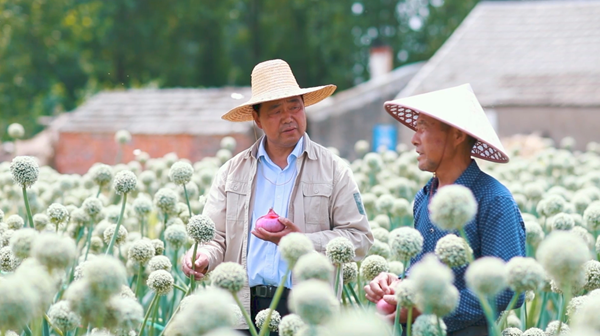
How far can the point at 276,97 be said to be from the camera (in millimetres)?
3492

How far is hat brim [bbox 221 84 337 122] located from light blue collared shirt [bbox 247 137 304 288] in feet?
0.70

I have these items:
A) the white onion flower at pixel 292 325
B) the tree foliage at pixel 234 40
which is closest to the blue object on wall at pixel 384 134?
the tree foliage at pixel 234 40

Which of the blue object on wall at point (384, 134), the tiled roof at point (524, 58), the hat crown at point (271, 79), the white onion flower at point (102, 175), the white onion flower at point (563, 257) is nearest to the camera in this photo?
the white onion flower at point (563, 257)

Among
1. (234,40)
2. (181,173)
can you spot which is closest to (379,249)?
(181,173)

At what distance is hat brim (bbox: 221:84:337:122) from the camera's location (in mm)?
3518

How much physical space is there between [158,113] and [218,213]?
9.90m

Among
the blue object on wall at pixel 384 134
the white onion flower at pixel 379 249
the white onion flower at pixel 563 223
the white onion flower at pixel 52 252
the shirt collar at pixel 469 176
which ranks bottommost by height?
the blue object on wall at pixel 384 134

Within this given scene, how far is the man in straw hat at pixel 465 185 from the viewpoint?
279 cm

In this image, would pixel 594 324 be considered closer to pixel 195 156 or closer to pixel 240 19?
pixel 195 156

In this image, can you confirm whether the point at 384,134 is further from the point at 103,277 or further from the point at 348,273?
the point at 103,277

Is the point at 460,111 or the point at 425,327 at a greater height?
the point at 460,111

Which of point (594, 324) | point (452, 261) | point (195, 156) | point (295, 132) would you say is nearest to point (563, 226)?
point (295, 132)

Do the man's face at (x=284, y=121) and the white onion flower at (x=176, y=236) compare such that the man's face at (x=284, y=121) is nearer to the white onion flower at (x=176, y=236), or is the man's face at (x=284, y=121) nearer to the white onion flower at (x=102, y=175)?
the white onion flower at (x=176, y=236)

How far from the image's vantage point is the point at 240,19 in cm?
3809
